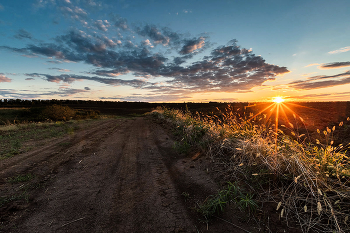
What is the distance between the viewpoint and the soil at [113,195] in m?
2.37

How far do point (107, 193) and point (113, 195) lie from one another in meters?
0.17

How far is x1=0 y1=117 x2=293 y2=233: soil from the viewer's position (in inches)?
93.1

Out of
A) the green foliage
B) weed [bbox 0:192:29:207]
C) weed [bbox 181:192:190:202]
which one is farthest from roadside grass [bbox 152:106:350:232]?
weed [bbox 0:192:29:207]

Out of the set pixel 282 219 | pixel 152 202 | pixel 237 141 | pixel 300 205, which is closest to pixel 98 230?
pixel 152 202

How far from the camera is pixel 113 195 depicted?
315 centimetres

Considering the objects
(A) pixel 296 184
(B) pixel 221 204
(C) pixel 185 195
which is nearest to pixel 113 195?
(C) pixel 185 195

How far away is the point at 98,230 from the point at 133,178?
5.18 feet

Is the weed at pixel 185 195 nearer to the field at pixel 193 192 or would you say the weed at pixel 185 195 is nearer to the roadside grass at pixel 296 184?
the field at pixel 193 192

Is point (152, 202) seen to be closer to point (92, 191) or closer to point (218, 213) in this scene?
point (218, 213)

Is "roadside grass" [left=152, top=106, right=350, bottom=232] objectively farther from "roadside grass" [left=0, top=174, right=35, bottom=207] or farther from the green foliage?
"roadside grass" [left=0, top=174, right=35, bottom=207]

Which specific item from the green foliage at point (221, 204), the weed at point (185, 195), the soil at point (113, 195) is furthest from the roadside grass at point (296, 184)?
the weed at point (185, 195)

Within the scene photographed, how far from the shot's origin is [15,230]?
7.58 ft

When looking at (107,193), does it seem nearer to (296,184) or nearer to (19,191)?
(19,191)

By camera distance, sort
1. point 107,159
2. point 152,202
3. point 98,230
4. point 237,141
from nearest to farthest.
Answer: point 98,230, point 152,202, point 237,141, point 107,159
